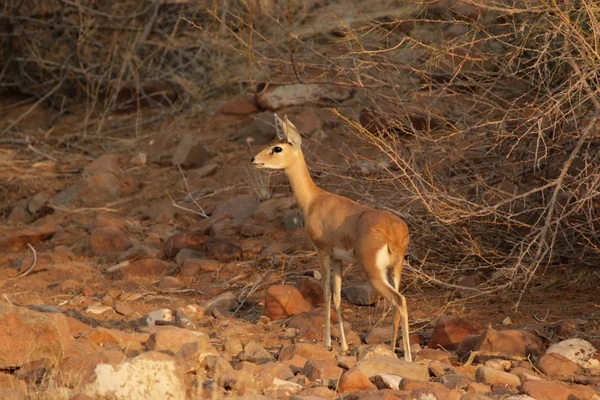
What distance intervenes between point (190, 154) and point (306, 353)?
6529 mm

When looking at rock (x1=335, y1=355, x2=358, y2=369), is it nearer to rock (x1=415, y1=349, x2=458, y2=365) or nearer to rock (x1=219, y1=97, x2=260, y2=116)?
rock (x1=415, y1=349, x2=458, y2=365)

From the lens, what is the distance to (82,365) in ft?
17.6

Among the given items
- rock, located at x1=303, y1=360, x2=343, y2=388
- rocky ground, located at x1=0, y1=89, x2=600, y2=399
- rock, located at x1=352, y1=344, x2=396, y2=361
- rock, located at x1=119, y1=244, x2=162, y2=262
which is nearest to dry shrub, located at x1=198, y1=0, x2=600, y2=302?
rocky ground, located at x1=0, y1=89, x2=600, y2=399

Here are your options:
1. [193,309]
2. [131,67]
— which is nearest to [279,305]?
[193,309]

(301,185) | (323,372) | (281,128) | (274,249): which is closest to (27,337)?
(323,372)

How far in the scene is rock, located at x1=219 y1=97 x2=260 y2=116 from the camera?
43.4 feet

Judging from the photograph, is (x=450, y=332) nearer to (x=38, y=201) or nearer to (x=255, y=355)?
(x=255, y=355)

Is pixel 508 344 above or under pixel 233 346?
above

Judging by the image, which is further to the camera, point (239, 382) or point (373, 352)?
point (373, 352)

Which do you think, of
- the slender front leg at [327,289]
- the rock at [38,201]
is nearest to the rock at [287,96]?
the rock at [38,201]

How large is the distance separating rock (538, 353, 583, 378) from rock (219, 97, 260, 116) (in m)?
7.92

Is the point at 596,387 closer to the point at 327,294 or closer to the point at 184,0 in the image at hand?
the point at 327,294

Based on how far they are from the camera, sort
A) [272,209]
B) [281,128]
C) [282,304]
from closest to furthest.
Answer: [281,128] < [282,304] < [272,209]

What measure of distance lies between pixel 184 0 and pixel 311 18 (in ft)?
6.84
